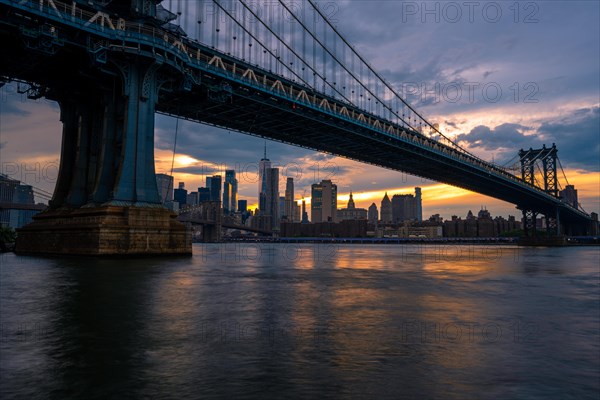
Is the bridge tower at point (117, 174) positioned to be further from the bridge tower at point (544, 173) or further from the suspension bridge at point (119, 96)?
the bridge tower at point (544, 173)

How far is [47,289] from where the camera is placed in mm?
15516

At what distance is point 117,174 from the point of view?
3425 centimetres

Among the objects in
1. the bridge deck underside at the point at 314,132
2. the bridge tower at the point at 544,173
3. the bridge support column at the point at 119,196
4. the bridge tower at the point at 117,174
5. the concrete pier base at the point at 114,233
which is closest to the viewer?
the concrete pier base at the point at 114,233

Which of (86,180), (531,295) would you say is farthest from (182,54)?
(531,295)

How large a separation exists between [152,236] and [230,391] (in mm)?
29173

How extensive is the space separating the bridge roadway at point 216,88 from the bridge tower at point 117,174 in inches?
16.0

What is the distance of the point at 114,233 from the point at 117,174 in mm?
5459

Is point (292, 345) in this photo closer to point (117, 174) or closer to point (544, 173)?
point (117, 174)

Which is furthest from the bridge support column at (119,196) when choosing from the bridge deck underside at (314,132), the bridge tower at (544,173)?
the bridge tower at (544,173)

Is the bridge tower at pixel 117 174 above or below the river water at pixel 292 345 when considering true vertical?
above

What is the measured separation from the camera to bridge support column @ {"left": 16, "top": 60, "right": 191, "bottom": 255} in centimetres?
3156

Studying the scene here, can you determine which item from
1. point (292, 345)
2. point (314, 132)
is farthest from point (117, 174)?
point (314, 132)

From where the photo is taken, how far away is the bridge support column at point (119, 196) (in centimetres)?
3156

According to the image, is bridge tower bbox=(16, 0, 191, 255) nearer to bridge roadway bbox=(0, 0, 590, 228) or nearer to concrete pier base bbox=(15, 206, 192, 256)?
concrete pier base bbox=(15, 206, 192, 256)
